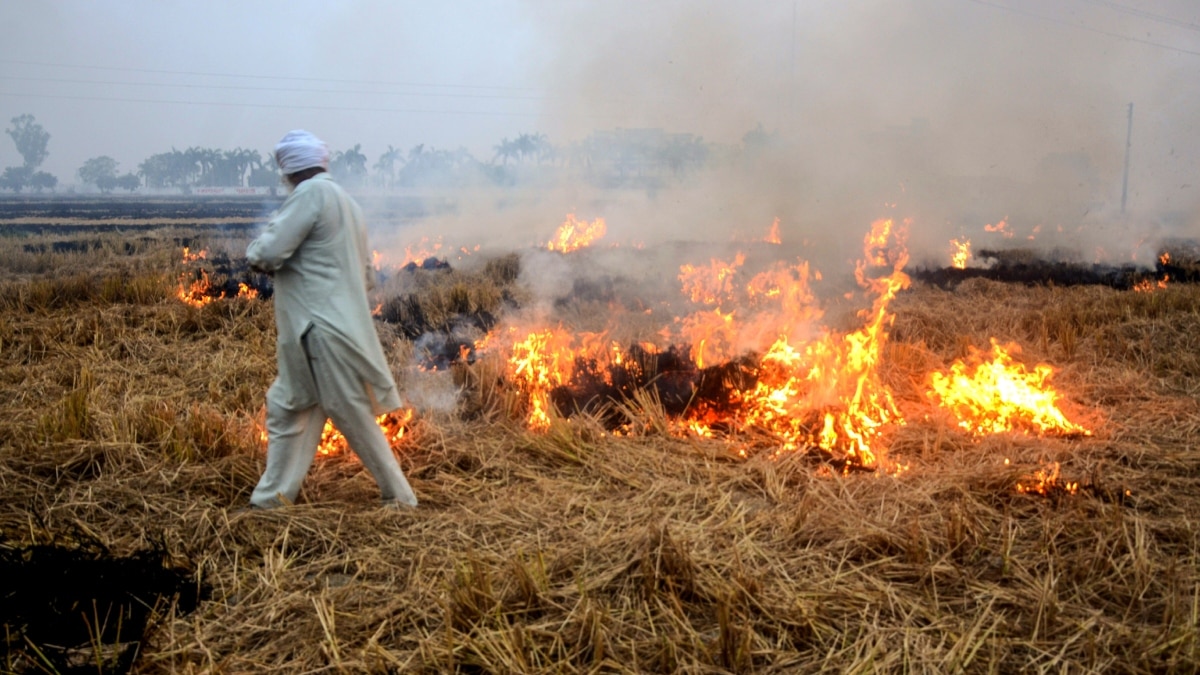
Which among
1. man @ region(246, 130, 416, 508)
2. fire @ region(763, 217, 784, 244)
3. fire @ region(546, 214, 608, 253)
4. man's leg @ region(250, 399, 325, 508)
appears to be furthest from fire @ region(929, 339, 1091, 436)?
fire @ region(546, 214, 608, 253)

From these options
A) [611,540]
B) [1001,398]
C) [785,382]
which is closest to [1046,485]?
[1001,398]

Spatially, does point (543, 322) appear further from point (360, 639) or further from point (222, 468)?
point (360, 639)

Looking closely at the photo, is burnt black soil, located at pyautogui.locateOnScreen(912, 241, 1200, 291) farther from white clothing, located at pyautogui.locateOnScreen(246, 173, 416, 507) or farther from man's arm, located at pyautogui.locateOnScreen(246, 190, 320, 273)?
man's arm, located at pyautogui.locateOnScreen(246, 190, 320, 273)

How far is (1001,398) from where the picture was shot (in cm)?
511

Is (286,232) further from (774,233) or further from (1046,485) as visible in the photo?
(774,233)

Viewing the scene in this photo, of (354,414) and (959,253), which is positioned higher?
(354,414)

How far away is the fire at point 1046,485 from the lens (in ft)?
12.3

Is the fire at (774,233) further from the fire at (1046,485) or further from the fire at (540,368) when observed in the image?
the fire at (1046,485)

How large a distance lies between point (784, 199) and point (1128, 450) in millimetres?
12445

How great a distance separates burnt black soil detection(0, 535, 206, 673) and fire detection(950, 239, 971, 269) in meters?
13.3

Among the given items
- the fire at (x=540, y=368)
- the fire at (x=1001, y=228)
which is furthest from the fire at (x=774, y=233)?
the fire at (x=540, y=368)

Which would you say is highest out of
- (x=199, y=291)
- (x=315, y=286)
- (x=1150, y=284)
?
(x=315, y=286)

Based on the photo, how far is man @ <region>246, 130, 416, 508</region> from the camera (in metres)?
3.56

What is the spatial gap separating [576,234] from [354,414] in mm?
14651
